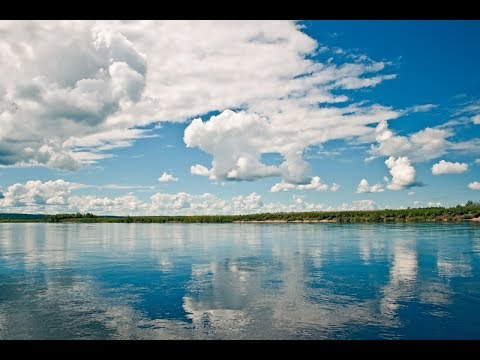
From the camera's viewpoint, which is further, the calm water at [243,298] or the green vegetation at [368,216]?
the green vegetation at [368,216]

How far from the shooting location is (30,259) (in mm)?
27312

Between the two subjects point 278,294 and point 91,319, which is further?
point 278,294

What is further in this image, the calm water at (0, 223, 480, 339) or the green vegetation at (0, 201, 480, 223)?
the green vegetation at (0, 201, 480, 223)

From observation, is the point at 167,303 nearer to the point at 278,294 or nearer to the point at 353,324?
the point at 278,294

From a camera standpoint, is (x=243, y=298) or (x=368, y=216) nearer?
(x=243, y=298)

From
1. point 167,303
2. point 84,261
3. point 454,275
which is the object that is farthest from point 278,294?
point 84,261

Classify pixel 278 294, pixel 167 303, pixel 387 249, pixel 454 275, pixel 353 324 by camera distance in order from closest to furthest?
pixel 353 324, pixel 167 303, pixel 278 294, pixel 454 275, pixel 387 249

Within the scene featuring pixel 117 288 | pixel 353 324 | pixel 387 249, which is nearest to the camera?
pixel 353 324
